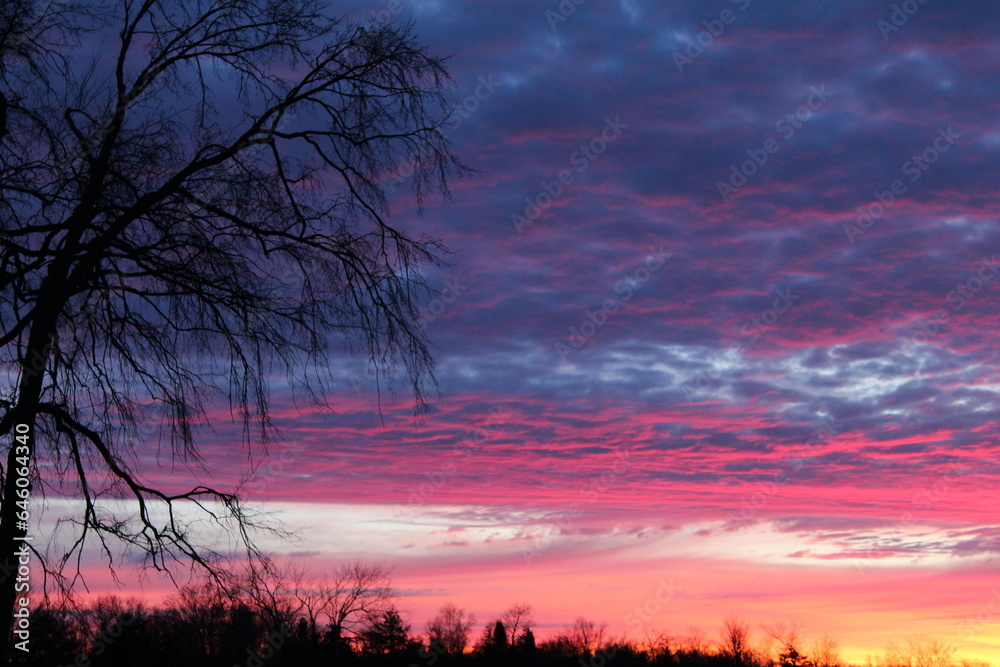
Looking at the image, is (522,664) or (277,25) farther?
(522,664)

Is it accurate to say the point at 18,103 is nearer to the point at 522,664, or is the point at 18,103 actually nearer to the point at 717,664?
the point at 522,664

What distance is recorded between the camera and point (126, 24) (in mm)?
7367

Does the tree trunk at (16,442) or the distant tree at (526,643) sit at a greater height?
the tree trunk at (16,442)

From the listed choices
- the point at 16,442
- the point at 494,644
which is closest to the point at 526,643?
the point at 494,644

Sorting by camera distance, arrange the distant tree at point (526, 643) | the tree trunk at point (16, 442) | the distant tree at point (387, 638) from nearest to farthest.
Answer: the tree trunk at point (16, 442) → the distant tree at point (387, 638) → the distant tree at point (526, 643)

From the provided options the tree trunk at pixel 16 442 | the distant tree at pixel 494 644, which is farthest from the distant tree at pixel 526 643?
the tree trunk at pixel 16 442

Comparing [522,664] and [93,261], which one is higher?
[93,261]

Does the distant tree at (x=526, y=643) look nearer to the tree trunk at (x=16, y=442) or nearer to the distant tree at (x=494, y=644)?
the distant tree at (x=494, y=644)

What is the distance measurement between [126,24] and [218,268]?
2.38m

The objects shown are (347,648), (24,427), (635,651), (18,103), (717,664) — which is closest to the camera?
(24,427)

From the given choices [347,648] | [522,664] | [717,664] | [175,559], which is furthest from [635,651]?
[175,559]

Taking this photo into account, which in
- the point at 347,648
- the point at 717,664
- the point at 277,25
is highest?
the point at 277,25

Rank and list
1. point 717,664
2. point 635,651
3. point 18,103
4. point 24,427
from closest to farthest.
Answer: point 24,427 < point 18,103 < point 717,664 < point 635,651

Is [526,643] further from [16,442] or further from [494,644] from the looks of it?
[16,442]
